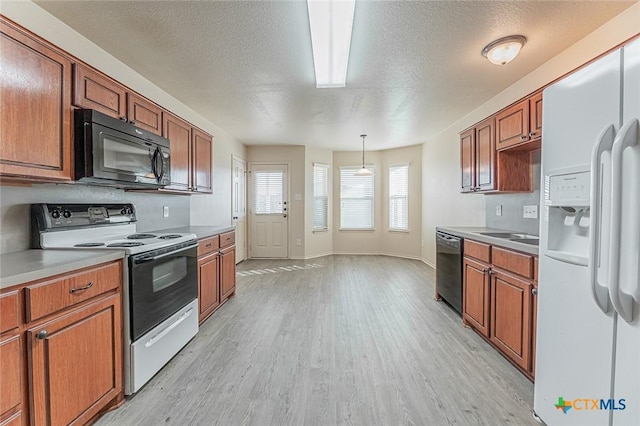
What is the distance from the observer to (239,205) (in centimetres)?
573

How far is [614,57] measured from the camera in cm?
115

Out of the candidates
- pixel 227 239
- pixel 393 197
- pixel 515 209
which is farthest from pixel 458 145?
pixel 227 239

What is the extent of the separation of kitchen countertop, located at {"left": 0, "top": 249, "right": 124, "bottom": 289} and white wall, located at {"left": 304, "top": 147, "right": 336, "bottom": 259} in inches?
182

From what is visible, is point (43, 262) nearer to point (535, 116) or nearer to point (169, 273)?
point (169, 273)

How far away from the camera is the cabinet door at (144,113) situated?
7.47 ft

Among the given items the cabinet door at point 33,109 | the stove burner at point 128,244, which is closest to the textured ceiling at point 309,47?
the cabinet door at point 33,109

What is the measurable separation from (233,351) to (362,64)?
9.05 ft

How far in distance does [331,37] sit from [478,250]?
7.31 ft

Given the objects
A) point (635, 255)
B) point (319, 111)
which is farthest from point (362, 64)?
point (635, 255)

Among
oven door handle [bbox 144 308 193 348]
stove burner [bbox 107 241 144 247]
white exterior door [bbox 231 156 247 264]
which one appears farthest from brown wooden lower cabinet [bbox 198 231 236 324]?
white exterior door [bbox 231 156 247 264]

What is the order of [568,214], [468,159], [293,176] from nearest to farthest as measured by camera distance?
1. [568,214]
2. [468,159]
3. [293,176]

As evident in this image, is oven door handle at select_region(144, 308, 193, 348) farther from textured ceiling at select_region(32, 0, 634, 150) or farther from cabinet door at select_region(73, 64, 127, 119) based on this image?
textured ceiling at select_region(32, 0, 634, 150)

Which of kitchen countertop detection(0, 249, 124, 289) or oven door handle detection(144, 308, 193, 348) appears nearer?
kitchen countertop detection(0, 249, 124, 289)

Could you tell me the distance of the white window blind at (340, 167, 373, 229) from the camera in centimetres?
675
